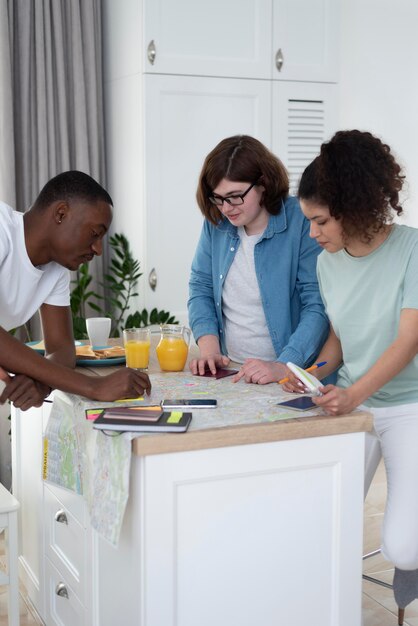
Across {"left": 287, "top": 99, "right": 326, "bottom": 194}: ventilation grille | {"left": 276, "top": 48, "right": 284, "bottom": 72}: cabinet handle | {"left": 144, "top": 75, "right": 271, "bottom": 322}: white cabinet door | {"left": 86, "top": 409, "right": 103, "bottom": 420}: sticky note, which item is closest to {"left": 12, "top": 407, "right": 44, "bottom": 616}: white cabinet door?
{"left": 86, "top": 409, "right": 103, "bottom": 420}: sticky note

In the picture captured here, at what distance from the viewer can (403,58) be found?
14.2ft

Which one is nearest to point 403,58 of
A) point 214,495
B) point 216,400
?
point 216,400

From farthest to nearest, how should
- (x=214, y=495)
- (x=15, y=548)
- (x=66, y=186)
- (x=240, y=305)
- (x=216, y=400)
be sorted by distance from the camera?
(x=240, y=305) → (x=15, y=548) → (x=66, y=186) → (x=216, y=400) → (x=214, y=495)

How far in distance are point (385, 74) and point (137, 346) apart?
2.75 meters

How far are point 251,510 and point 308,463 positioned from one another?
16 centimetres

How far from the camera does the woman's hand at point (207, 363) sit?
2.31 metres

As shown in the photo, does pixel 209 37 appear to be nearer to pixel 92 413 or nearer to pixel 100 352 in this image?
pixel 100 352

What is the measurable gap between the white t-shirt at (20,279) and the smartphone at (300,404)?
785mm

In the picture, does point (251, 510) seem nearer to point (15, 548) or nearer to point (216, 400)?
point (216, 400)

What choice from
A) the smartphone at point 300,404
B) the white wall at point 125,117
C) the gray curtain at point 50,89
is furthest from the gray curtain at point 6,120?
the smartphone at point 300,404

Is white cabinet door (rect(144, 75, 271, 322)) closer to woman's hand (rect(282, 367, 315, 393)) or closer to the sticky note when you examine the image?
woman's hand (rect(282, 367, 315, 393))

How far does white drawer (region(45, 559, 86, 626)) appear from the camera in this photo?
217cm

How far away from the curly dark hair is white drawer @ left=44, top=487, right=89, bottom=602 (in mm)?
1013

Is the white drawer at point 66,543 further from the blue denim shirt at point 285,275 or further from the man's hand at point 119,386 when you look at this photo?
the blue denim shirt at point 285,275
